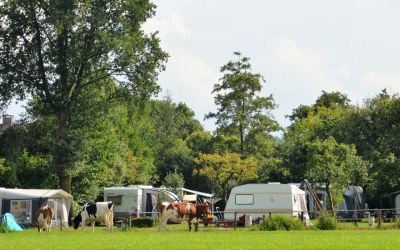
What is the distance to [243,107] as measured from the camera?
5653 cm

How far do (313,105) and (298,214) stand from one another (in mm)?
47973

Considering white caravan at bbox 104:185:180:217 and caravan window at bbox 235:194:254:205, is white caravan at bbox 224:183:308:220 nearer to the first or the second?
caravan window at bbox 235:194:254:205

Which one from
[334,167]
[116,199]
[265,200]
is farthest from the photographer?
[116,199]

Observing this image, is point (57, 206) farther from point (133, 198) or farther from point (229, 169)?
point (229, 169)

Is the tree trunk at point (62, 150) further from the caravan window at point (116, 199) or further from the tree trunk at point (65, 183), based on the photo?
the caravan window at point (116, 199)

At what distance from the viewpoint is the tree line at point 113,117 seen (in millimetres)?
37875

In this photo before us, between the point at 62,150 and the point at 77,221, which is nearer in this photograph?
the point at 77,221

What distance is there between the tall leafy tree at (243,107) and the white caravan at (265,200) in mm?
20082

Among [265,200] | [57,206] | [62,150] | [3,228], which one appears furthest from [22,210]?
[265,200]

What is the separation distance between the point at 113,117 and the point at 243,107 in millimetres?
13439

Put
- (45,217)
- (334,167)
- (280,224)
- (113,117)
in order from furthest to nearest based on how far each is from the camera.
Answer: (113,117) < (334,167) < (45,217) < (280,224)

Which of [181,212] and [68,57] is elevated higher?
[68,57]

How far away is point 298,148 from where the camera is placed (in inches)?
Answer: 2137

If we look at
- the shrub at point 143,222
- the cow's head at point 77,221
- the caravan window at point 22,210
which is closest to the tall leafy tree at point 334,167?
the shrub at point 143,222
